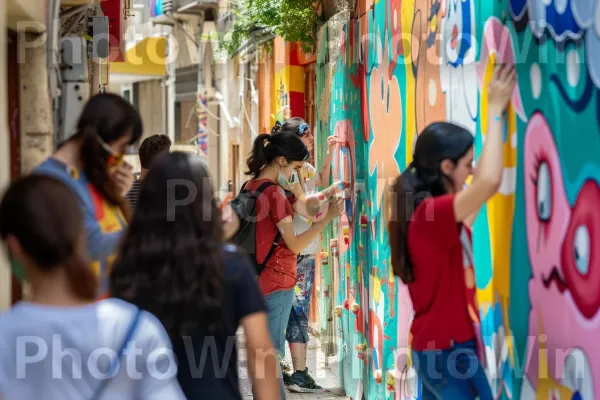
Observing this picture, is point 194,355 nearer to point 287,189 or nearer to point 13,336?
point 13,336

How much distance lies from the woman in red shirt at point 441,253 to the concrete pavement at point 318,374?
10.9 ft

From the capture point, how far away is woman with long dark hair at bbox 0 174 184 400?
96.7 inches

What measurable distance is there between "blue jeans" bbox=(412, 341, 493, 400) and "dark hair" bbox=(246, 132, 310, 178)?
265 centimetres

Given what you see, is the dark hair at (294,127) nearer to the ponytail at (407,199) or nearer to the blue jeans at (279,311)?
the blue jeans at (279,311)

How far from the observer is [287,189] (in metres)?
6.89

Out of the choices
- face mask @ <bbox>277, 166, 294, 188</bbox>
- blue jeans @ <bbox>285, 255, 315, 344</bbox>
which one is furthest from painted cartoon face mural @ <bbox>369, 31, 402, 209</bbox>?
blue jeans @ <bbox>285, 255, 315, 344</bbox>

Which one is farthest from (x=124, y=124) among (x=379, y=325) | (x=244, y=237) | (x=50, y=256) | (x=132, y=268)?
(x=379, y=325)

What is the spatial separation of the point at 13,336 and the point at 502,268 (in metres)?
2.15

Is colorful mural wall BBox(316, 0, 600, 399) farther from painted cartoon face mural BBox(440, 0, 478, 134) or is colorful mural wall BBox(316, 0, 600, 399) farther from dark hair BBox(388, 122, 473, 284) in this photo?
dark hair BBox(388, 122, 473, 284)

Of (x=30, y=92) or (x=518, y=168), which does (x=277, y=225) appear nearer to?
(x=30, y=92)

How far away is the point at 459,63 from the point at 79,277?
2.63m

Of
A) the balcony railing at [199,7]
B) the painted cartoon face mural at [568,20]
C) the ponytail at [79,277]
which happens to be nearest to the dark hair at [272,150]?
the painted cartoon face mural at [568,20]

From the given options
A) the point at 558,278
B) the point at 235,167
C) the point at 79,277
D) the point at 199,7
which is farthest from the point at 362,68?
the point at 199,7

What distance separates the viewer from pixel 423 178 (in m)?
3.84
